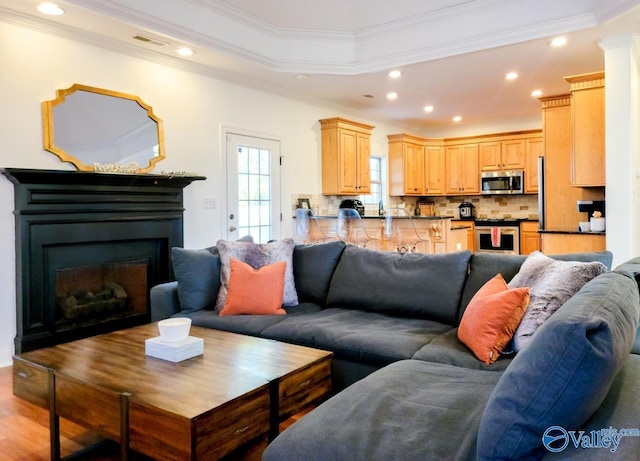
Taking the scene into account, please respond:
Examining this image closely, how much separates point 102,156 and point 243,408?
3.18 meters

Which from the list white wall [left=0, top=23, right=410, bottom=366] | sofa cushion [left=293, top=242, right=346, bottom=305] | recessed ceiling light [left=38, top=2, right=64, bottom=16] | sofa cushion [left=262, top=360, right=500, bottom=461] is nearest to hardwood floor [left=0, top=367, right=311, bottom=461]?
sofa cushion [left=262, top=360, right=500, bottom=461]

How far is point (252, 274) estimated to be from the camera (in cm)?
322

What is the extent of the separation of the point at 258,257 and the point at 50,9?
243 centimetres

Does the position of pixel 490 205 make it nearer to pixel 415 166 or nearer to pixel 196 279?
pixel 415 166

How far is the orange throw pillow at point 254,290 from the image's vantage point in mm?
3121

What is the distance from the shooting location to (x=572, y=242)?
15.5ft

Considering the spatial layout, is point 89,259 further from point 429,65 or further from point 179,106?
point 429,65

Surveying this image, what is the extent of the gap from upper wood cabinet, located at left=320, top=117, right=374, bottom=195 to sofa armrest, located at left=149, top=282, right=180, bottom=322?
3799mm

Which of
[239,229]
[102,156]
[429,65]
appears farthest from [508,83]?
[102,156]

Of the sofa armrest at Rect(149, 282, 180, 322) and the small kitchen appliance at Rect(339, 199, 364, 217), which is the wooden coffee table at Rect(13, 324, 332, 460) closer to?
the sofa armrest at Rect(149, 282, 180, 322)

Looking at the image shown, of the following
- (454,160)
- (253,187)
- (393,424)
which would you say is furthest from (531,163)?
(393,424)

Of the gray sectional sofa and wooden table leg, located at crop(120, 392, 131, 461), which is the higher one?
the gray sectional sofa

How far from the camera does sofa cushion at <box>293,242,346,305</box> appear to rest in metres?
3.40

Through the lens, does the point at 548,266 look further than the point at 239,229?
No
